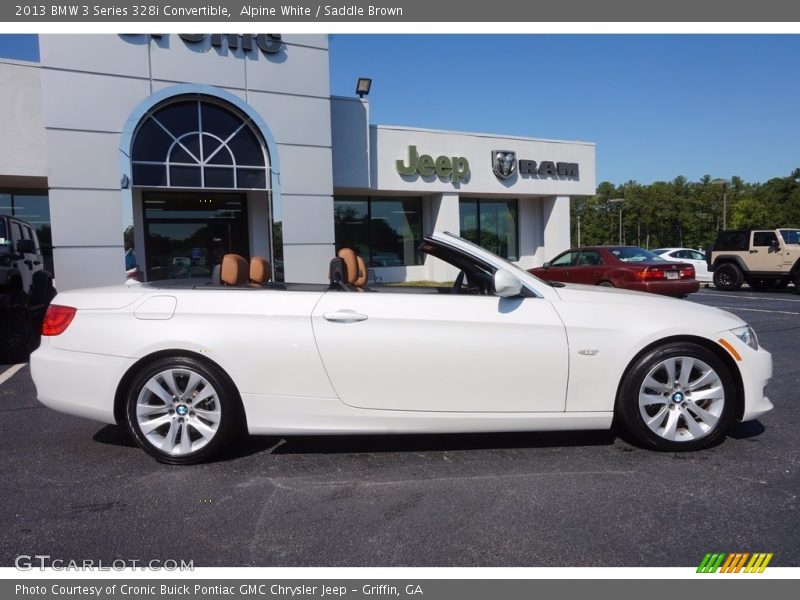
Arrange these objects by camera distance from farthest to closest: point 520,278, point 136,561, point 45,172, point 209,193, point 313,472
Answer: point 209,193, point 45,172, point 520,278, point 313,472, point 136,561

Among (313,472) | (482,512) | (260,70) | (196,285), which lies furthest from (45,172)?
(482,512)

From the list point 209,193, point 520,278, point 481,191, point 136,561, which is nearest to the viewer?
point 136,561

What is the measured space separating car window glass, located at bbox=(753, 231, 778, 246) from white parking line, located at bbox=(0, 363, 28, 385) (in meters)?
18.5

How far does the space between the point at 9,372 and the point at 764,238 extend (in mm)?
18800

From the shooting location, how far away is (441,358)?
3781 millimetres

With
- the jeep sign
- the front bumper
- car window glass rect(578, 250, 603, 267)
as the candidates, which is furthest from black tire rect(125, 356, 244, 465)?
the jeep sign

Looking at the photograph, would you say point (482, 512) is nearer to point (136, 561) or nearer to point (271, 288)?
point (136, 561)

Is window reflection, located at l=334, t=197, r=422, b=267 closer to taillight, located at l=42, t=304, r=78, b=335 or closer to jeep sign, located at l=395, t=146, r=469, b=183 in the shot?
jeep sign, located at l=395, t=146, r=469, b=183

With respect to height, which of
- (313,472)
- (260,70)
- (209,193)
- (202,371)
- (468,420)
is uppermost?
(260,70)

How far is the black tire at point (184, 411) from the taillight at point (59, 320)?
0.63 meters

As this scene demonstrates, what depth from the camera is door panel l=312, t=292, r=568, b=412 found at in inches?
149

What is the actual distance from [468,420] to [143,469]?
2.05 meters

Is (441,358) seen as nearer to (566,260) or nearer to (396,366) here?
(396,366)

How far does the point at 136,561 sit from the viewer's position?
275 centimetres
